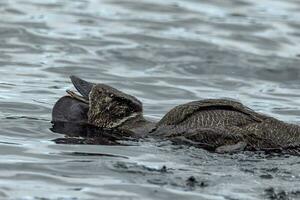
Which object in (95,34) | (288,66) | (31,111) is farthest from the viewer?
(95,34)

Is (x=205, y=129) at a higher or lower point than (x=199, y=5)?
lower

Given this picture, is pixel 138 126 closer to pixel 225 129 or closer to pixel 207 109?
pixel 207 109

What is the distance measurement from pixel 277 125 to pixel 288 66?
6064 millimetres

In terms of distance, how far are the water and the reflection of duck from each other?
6.9 inches

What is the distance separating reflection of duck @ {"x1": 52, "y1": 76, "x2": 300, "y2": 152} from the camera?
328 inches

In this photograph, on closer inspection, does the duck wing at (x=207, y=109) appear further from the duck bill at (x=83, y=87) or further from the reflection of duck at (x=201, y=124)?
the duck bill at (x=83, y=87)

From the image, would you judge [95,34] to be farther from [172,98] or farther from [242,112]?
[242,112]

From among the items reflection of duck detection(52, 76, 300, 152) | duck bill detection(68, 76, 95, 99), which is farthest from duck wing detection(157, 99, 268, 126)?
duck bill detection(68, 76, 95, 99)

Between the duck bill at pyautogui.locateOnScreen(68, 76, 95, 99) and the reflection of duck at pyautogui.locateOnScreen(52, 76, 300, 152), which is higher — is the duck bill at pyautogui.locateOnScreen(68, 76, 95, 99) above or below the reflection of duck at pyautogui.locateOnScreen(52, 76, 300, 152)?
above

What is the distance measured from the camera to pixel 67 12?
17.1 m

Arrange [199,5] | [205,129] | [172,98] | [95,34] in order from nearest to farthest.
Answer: [205,129] < [172,98] < [95,34] < [199,5]

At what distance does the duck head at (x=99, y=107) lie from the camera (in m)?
9.09

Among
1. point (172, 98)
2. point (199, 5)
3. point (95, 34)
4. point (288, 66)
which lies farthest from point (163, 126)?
point (199, 5)

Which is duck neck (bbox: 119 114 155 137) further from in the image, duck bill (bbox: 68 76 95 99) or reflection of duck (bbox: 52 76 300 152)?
duck bill (bbox: 68 76 95 99)
